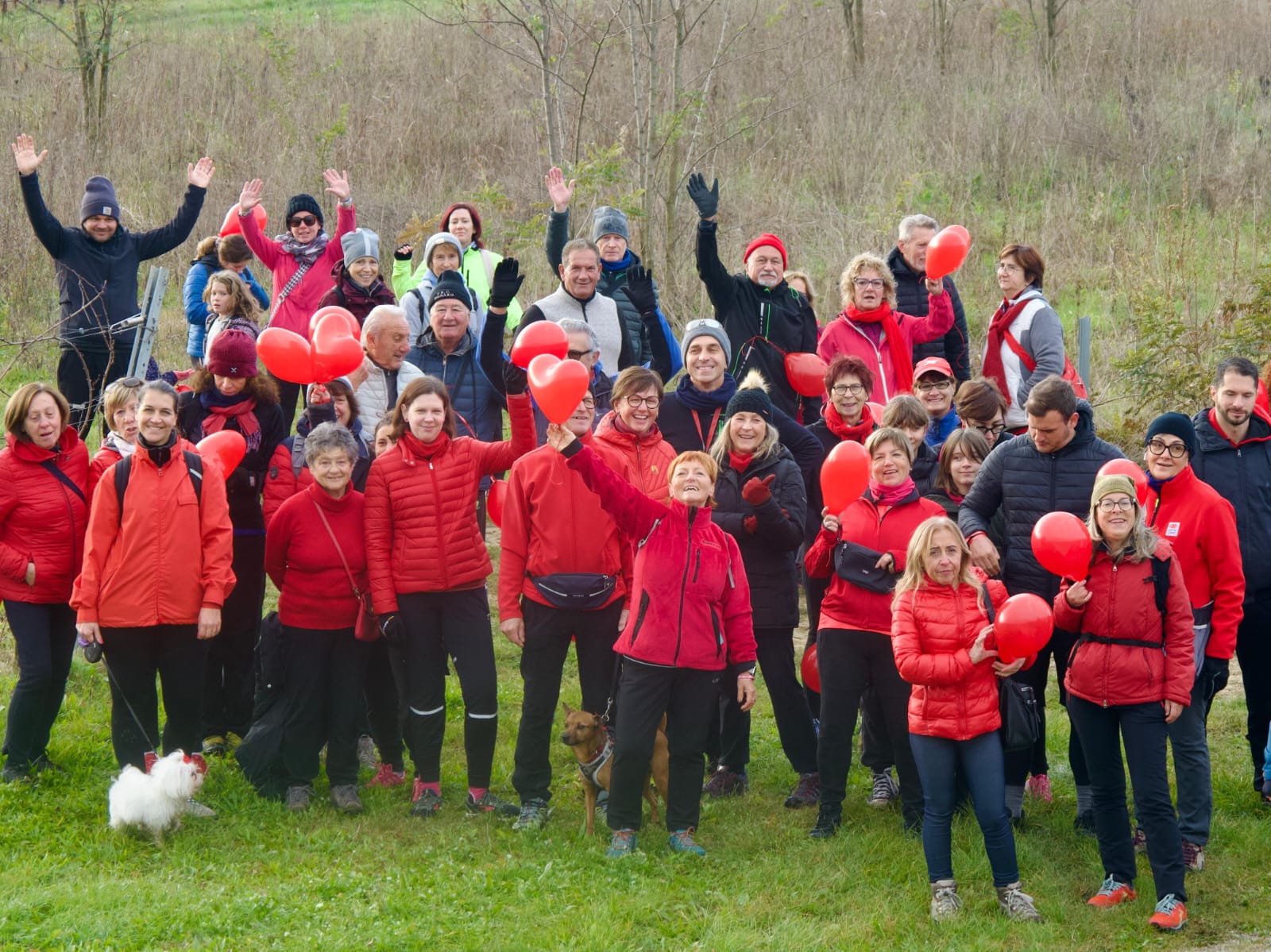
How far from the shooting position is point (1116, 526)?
4996 millimetres

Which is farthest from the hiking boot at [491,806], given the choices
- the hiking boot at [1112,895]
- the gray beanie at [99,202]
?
the gray beanie at [99,202]

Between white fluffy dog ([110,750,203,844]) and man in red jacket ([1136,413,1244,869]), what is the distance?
4300 mm

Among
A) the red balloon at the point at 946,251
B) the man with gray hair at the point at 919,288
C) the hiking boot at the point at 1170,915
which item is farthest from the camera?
the man with gray hair at the point at 919,288

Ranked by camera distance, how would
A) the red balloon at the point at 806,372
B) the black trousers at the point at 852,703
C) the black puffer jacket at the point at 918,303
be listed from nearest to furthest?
the black trousers at the point at 852,703, the red balloon at the point at 806,372, the black puffer jacket at the point at 918,303

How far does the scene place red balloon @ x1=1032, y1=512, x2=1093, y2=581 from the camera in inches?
197

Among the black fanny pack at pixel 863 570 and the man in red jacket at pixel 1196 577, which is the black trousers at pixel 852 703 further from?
the man in red jacket at pixel 1196 577

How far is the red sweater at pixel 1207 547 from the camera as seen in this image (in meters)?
5.47

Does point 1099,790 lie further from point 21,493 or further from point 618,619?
point 21,493

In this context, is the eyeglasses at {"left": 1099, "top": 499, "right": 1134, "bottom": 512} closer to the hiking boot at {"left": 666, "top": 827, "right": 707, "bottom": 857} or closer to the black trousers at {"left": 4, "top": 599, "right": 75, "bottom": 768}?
the hiking boot at {"left": 666, "top": 827, "right": 707, "bottom": 857}

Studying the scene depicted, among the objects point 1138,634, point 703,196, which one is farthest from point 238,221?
point 1138,634

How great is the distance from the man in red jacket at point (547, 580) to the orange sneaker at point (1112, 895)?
239 cm

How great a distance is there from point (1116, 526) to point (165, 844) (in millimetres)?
4292

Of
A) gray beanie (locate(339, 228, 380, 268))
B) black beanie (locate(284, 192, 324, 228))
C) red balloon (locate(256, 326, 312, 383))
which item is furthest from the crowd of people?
black beanie (locate(284, 192, 324, 228))

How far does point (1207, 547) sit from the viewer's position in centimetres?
551
